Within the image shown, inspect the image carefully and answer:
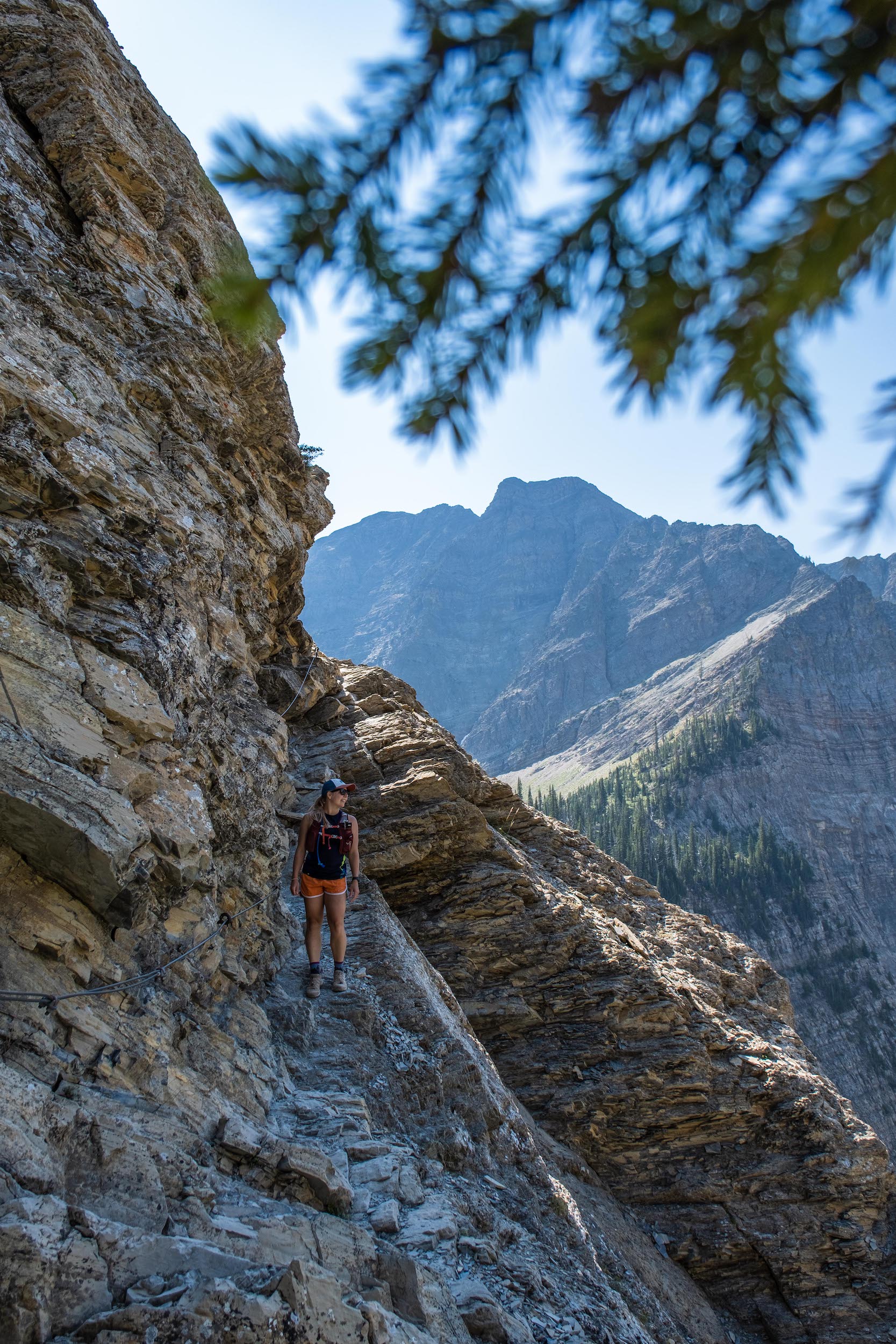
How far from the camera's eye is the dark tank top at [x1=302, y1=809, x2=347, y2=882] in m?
8.25

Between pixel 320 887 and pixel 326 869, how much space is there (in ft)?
0.94

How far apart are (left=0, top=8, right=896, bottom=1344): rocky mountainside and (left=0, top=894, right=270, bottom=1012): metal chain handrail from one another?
0.04m

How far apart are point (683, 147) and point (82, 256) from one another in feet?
30.4

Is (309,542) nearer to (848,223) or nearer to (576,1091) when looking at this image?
(576,1091)

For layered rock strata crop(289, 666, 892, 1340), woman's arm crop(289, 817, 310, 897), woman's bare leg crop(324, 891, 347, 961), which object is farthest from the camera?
layered rock strata crop(289, 666, 892, 1340)

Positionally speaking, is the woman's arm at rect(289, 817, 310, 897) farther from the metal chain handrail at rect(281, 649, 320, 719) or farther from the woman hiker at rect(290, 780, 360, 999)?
the metal chain handrail at rect(281, 649, 320, 719)

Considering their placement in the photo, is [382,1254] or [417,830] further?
[417,830]

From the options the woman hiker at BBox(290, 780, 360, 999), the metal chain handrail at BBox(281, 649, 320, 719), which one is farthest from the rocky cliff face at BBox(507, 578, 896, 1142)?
the woman hiker at BBox(290, 780, 360, 999)

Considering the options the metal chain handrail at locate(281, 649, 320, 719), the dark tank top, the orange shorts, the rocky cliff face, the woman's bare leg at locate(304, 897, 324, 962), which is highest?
the rocky cliff face

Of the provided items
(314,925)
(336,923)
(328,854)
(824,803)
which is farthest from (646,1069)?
(824,803)

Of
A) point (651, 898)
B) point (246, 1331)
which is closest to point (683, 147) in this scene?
point (246, 1331)

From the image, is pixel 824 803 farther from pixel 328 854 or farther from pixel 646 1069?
pixel 328 854

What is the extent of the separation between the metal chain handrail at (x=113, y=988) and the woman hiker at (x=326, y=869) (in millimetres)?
956

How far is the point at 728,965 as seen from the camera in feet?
53.6
